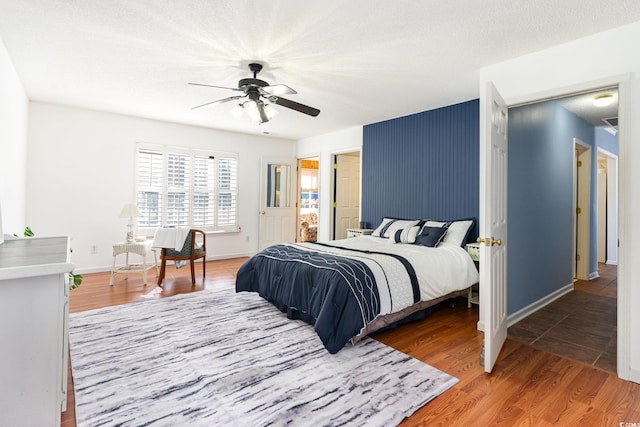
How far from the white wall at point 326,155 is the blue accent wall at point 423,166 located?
49 cm

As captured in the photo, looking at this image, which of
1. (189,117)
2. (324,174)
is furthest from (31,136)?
(324,174)

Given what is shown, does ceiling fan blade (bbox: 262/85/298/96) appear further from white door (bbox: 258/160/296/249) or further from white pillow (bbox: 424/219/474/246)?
white door (bbox: 258/160/296/249)

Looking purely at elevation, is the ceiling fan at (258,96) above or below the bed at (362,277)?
above

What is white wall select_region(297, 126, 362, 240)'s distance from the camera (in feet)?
19.8

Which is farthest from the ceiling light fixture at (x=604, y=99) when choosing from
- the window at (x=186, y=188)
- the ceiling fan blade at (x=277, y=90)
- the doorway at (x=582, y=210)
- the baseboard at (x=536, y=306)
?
the window at (x=186, y=188)

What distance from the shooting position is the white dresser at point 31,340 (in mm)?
1222

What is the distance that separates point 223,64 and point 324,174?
3495mm

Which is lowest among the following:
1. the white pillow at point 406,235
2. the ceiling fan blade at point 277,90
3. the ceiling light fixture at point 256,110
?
the white pillow at point 406,235

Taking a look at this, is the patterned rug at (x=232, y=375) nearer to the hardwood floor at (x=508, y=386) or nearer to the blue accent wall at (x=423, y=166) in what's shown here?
the hardwood floor at (x=508, y=386)

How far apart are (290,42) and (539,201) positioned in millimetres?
3175

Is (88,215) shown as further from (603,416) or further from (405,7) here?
(603,416)

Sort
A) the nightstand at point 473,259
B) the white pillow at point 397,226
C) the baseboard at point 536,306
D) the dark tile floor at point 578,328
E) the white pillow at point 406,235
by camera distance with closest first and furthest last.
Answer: the dark tile floor at point 578,328, the baseboard at point 536,306, the nightstand at point 473,259, the white pillow at point 406,235, the white pillow at point 397,226

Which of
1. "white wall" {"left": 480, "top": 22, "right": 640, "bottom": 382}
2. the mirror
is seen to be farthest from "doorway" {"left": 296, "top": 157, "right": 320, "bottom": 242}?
"white wall" {"left": 480, "top": 22, "right": 640, "bottom": 382}

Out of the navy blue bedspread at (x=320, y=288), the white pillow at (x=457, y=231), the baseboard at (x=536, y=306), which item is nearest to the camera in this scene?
the navy blue bedspread at (x=320, y=288)
